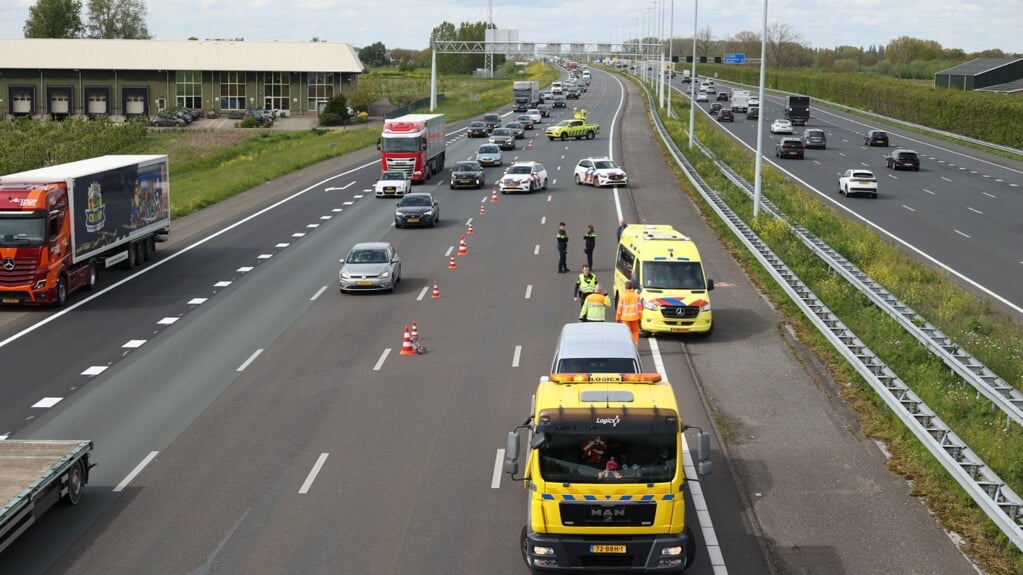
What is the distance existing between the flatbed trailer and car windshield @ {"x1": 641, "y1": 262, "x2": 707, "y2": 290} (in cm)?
1439

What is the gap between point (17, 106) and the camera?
13088 cm

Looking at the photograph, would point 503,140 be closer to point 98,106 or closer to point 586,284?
point 586,284

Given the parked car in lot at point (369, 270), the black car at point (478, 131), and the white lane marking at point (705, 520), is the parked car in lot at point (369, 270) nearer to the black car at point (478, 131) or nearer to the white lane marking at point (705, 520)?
the white lane marking at point (705, 520)

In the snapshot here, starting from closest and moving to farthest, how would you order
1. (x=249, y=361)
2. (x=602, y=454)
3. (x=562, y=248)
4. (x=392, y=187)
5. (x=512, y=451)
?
(x=602, y=454) → (x=512, y=451) → (x=249, y=361) → (x=562, y=248) → (x=392, y=187)

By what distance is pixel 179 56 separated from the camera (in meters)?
132

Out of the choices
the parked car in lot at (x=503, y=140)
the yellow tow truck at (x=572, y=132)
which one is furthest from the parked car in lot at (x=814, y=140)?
the parked car in lot at (x=503, y=140)

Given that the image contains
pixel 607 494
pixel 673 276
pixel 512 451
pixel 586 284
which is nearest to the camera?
pixel 607 494

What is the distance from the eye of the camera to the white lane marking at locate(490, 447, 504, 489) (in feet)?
58.0

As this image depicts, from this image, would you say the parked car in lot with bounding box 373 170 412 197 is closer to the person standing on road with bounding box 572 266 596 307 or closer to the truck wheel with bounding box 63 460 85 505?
the person standing on road with bounding box 572 266 596 307

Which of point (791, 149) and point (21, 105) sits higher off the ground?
point (21, 105)

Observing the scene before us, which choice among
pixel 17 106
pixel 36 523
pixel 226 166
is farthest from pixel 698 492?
pixel 17 106

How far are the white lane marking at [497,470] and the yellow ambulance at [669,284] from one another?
8904 millimetres

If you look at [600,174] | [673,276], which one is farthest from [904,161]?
[673,276]

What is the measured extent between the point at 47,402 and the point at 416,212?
982 inches
